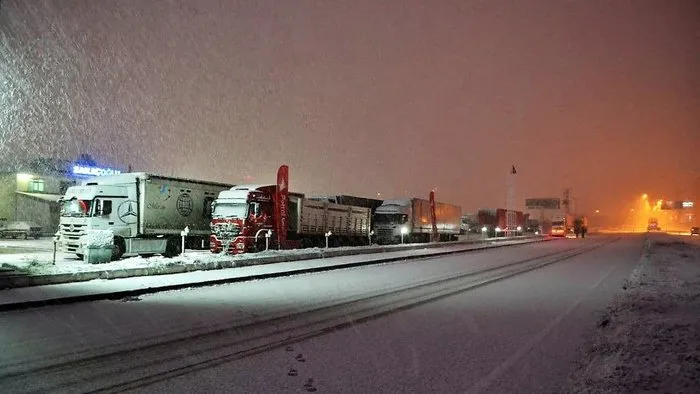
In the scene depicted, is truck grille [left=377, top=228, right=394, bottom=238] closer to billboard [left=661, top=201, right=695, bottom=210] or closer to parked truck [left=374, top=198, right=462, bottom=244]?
parked truck [left=374, top=198, right=462, bottom=244]

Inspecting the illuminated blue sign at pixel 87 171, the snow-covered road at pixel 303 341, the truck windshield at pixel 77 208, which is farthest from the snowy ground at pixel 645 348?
the illuminated blue sign at pixel 87 171

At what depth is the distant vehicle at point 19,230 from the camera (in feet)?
151

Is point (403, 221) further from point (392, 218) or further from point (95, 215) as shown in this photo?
point (95, 215)

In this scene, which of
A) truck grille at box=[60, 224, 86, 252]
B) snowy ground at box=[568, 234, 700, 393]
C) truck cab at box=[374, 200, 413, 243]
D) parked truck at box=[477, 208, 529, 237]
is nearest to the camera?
→ snowy ground at box=[568, 234, 700, 393]

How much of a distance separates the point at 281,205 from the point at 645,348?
2354cm

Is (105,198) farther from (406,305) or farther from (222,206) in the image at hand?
(406,305)

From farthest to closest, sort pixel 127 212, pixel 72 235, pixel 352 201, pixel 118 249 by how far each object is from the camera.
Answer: pixel 352 201, pixel 127 212, pixel 118 249, pixel 72 235

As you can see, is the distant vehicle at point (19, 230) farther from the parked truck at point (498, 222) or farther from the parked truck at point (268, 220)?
the parked truck at point (498, 222)

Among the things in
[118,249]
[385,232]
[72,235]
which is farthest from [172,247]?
[385,232]

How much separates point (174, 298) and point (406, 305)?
17.3ft

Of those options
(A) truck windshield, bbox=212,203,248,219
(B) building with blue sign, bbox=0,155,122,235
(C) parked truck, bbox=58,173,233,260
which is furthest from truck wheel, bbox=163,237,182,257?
(B) building with blue sign, bbox=0,155,122,235

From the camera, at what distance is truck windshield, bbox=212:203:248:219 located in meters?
27.2

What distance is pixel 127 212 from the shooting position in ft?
81.6

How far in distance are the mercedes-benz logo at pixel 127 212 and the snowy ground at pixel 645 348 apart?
19.3 metres
